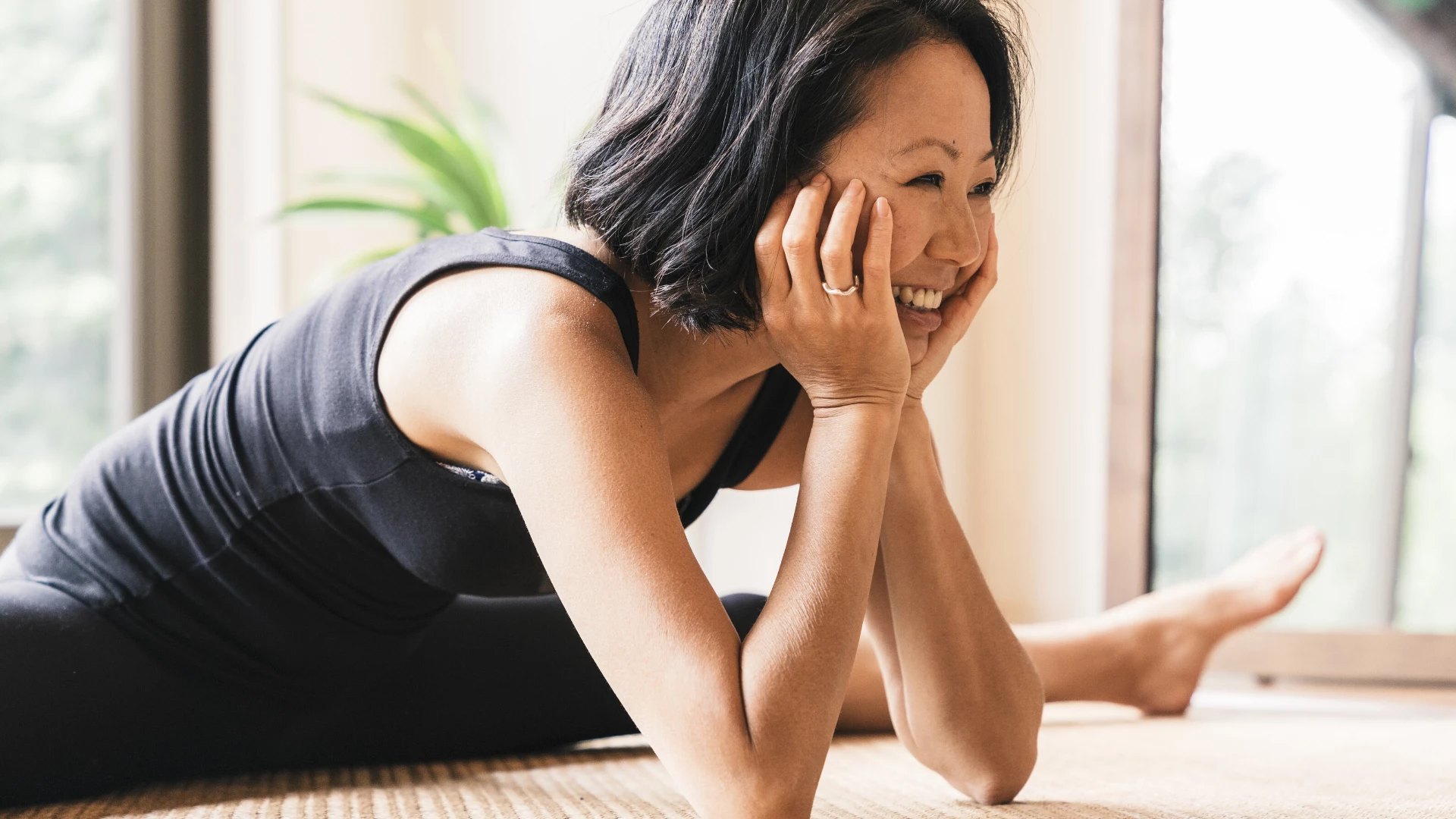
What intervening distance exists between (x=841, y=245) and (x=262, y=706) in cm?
72

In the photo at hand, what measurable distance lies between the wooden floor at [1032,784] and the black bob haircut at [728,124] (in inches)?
16.8

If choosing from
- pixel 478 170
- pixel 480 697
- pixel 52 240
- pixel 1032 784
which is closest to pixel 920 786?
pixel 1032 784

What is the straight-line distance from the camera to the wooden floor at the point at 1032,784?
39.3 inches

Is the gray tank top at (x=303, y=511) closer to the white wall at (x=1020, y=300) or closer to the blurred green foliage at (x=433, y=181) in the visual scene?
the blurred green foliage at (x=433, y=181)

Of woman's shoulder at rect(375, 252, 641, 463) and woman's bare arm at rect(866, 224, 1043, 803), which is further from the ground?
woman's shoulder at rect(375, 252, 641, 463)

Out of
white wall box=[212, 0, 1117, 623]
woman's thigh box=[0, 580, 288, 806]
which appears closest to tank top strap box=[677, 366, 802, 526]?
woman's thigh box=[0, 580, 288, 806]

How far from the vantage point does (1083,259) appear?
7.78 feet

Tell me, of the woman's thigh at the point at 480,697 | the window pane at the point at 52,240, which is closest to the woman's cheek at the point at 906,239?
the woman's thigh at the point at 480,697

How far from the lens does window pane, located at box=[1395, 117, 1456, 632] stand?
210 cm

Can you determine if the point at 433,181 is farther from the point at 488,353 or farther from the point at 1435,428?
the point at 1435,428

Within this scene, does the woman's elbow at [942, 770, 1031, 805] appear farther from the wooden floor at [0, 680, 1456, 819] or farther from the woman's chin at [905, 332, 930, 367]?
the woman's chin at [905, 332, 930, 367]

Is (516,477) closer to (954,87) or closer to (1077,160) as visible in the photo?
(954,87)

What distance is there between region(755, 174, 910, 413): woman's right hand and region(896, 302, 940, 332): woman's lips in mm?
147

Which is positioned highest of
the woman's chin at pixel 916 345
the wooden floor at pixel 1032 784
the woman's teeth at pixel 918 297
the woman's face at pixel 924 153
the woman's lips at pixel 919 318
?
the woman's face at pixel 924 153
